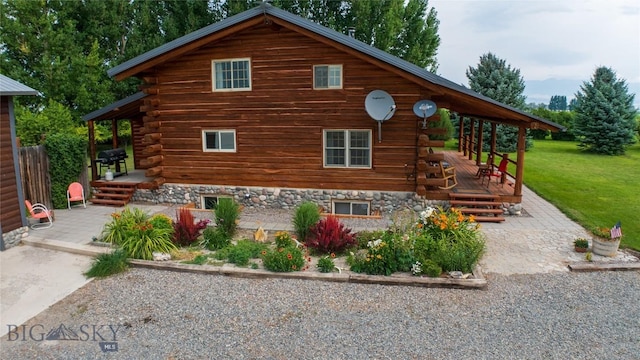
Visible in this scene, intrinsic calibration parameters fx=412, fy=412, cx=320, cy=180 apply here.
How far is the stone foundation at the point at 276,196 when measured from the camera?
12.2m

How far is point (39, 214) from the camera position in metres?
10.9

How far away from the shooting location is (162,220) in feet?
31.0

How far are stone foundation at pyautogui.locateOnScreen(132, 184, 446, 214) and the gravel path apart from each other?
15.0ft

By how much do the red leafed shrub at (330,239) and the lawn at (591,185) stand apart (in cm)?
656

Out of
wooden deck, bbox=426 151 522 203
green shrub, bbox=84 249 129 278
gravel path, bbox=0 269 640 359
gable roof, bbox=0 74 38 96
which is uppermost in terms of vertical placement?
gable roof, bbox=0 74 38 96

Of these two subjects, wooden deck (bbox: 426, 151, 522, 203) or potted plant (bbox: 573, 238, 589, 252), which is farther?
wooden deck (bbox: 426, 151, 522, 203)

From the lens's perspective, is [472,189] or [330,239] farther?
[472,189]

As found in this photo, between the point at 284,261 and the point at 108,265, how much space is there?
346 centimetres

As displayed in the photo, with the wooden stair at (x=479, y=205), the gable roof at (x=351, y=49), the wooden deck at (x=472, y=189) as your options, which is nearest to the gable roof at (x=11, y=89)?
the gable roof at (x=351, y=49)

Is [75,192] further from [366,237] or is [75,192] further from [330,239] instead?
[366,237]

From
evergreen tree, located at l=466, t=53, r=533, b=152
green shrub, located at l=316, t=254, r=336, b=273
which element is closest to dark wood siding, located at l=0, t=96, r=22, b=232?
green shrub, located at l=316, t=254, r=336, b=273

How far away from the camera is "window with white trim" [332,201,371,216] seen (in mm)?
12599

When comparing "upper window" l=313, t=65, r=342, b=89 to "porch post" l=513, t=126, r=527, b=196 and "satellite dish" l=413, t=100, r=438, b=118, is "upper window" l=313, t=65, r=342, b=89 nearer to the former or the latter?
"satellite dish" l=413, t=100, r=438, b=118

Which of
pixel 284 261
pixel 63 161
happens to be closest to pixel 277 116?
pixel 284 261
